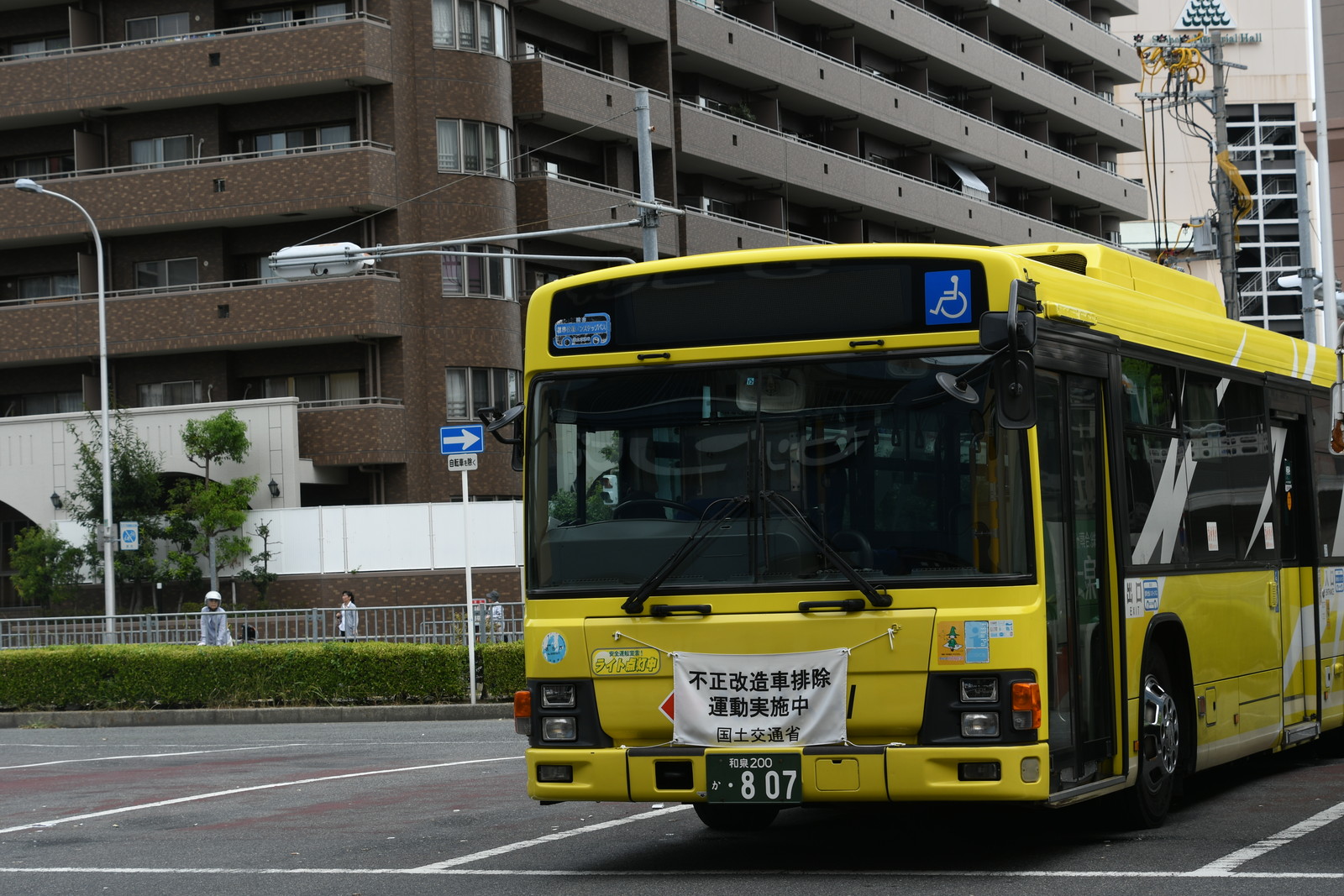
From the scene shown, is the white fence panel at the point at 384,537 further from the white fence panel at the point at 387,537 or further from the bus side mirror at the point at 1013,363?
the bus side mirror at the point at 1013,363

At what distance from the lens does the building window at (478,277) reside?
45.3 meters

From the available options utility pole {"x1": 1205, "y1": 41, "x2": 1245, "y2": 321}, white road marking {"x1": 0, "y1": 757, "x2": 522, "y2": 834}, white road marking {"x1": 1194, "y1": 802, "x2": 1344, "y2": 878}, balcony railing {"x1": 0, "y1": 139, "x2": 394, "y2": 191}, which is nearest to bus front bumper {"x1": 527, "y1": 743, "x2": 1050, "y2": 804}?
white road marking {"x1": 1194, "y1": 802, "x2": 1344, "y2": 878}

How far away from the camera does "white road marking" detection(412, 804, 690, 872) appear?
33.6 feet

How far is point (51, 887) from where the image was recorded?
398 inches

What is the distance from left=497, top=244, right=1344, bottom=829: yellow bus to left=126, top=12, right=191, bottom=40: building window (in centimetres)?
3868

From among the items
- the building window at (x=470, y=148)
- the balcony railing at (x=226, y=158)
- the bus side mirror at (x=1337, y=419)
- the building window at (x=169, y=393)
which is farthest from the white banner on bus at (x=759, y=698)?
the building window at (x=169, y=393)

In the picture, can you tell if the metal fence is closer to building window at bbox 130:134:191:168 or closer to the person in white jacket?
the person in white jacket

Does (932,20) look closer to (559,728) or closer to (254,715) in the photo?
(254,715)

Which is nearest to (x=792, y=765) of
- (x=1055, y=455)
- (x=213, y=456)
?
(x=1055, y=455)

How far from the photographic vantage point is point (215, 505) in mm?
43062

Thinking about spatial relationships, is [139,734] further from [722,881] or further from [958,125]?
[958,125]

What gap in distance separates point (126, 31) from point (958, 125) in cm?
2755

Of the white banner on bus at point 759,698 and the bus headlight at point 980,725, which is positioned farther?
the white banner on bus at point 759,698

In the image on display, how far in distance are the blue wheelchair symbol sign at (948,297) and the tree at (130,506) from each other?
36.1 meters
